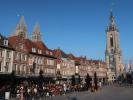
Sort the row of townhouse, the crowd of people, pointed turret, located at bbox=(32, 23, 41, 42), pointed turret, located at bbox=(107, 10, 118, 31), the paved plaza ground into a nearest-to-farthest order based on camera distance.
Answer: the paved plaza ground → the crowd of people → the row of townhouse → pointed turret, located at bbox=(32, 23, 41, 42) → pointed turret, located at bbox=(107, 10, 118, 31)

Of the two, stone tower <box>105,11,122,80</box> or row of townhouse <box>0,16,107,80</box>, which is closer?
row of townhouse <box>0,16,107,80</box>

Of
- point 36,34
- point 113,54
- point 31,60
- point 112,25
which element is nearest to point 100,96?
point 31,60

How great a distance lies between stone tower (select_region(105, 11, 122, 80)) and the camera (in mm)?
140250

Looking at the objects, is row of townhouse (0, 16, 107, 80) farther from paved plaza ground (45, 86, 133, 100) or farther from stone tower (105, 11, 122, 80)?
stone tower (105, 11, 122, 80)

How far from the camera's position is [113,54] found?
142 metres

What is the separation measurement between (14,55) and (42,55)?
1278 centimetres

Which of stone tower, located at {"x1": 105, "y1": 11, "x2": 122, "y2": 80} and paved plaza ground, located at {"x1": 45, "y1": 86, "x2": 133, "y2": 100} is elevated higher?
stone tower, located at {"x1": 105, "y1": 11, "x2": 122, "y2": 80}

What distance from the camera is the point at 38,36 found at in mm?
106688

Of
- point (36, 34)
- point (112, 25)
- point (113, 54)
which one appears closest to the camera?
point (36, 34)

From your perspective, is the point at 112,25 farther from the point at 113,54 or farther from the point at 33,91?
the point at 33,91

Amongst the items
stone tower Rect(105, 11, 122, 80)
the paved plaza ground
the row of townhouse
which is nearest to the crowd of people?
the paved plaza ground

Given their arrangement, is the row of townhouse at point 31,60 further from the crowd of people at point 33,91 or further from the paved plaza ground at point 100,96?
the paved plaza ground at point 100,96

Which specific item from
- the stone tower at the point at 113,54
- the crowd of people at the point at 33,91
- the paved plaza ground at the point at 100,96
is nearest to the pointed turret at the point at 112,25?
the stone tower at the point at 113,54

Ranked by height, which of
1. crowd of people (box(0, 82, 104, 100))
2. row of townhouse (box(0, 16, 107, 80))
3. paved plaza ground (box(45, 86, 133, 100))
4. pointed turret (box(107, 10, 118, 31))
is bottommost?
paved plaza ground (box(45, 86, 133, 100))
